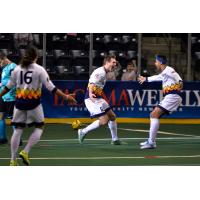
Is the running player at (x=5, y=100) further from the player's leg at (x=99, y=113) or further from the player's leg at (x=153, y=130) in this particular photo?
the player's leg at (x=153, y=130)

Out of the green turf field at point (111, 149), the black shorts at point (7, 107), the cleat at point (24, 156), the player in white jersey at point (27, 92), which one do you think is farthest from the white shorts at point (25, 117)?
the black shorts at point (7, 107)

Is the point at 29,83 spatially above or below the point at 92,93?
above

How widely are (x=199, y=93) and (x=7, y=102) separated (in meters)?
7.98

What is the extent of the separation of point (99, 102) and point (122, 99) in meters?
5.85

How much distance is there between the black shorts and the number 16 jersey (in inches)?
160

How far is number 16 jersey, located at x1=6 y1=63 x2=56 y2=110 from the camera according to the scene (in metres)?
13.0

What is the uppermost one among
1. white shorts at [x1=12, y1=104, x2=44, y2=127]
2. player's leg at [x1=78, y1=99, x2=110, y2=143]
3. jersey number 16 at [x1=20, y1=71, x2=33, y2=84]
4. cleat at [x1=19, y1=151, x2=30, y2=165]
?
jersey number 16 at [x1=20, y1=71, x2=33, y2=84]

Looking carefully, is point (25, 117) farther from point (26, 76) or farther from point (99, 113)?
point (99, 113)

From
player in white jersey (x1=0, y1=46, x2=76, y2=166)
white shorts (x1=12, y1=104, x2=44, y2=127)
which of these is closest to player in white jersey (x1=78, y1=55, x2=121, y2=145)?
player in white jersey (x1=0, y1=46, x2=76, y2=166)

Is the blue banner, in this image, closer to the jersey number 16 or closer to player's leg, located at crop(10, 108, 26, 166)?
player's leg, located at crop(10, 108, 26, 166)

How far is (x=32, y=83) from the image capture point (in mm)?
13031

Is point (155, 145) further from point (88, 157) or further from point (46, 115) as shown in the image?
point (46, 115)

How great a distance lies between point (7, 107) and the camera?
56.6 feet

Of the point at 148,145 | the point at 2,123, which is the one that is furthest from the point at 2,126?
the point at 148,145
